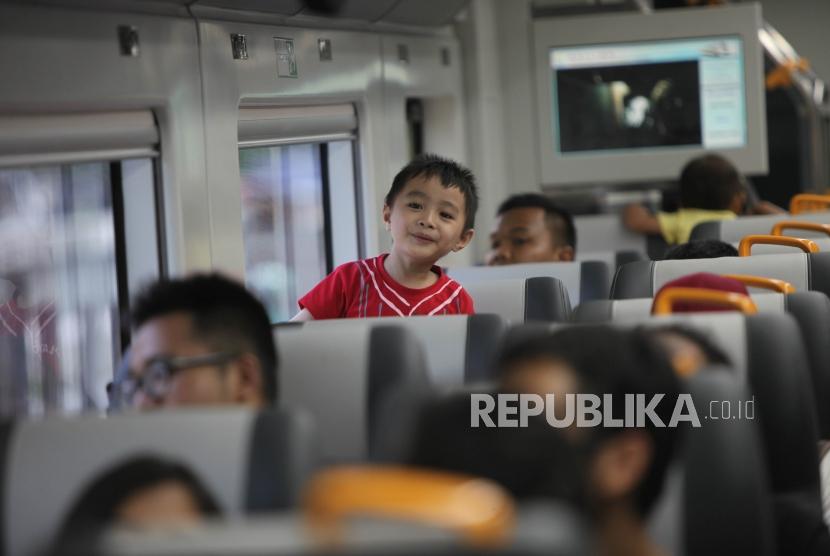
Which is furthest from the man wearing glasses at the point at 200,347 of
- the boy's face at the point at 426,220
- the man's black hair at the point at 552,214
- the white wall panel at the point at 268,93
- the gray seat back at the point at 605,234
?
the gray seat back at the point at 605,234

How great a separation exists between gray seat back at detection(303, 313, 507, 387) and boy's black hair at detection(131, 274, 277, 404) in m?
0.52

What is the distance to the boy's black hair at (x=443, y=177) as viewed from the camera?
4715mm

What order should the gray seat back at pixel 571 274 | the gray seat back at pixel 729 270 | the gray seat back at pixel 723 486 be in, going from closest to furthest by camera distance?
the gray seat back at pixel 723 486 < the gray seat back at pixel 729 270 < the gray seat back at pixel 571 274

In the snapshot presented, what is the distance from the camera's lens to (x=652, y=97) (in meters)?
8.71

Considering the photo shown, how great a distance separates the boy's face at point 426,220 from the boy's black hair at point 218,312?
1807 millimetres

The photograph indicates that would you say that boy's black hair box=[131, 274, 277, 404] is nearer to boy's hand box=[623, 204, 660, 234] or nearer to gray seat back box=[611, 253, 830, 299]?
gray seat back box=[611, 253, 830, 299]

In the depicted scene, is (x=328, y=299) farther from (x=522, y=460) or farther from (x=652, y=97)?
(x=652, y=97)

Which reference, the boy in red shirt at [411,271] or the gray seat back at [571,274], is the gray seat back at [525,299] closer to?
the boy in red shirt at [411,271]

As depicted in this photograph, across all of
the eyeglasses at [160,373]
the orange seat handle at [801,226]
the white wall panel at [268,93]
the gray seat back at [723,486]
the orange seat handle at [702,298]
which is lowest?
the gray seat back at [723,486]

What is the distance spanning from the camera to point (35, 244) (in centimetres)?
424

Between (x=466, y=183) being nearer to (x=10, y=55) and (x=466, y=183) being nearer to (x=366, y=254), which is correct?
(x=10, y=55)

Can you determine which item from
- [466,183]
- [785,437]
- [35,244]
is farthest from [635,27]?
[785,437]

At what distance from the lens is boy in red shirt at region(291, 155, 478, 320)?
Result: 14.6ft

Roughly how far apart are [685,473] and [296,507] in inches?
24.3
